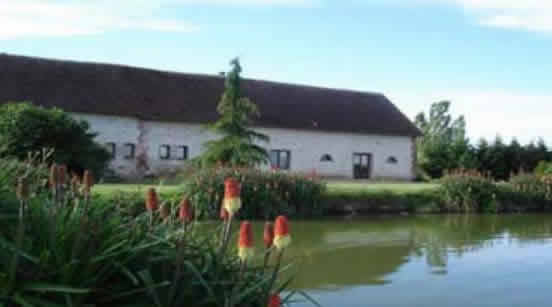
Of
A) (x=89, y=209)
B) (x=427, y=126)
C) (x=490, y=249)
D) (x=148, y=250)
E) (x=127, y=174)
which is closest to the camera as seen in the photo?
(x=148, y=250)

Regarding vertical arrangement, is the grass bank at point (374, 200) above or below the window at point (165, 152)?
below

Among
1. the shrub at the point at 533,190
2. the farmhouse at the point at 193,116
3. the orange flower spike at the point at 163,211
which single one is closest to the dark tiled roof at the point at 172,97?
the farmhouse at the point at 193,116

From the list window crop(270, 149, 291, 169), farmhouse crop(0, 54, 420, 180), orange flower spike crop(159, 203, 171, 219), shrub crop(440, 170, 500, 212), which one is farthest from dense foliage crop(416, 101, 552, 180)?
orange flower spike crop(159, 203, 171, 219)

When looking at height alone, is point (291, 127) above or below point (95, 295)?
above

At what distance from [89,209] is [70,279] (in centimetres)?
77

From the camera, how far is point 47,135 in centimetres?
2023

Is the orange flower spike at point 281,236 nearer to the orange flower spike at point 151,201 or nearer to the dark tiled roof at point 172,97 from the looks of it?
the orange flower spike at point 151,201

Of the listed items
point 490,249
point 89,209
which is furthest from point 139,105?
point 89,209

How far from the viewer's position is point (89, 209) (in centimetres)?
392

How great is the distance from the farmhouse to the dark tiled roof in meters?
0.04

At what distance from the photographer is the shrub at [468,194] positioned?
19.9 m

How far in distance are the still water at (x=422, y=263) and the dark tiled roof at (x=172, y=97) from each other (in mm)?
14609

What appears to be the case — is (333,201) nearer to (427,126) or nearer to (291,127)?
(291,127)

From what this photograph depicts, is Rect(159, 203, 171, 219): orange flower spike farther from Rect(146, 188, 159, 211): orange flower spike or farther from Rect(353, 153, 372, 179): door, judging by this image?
Rect(353, 153, 372, 179): door
